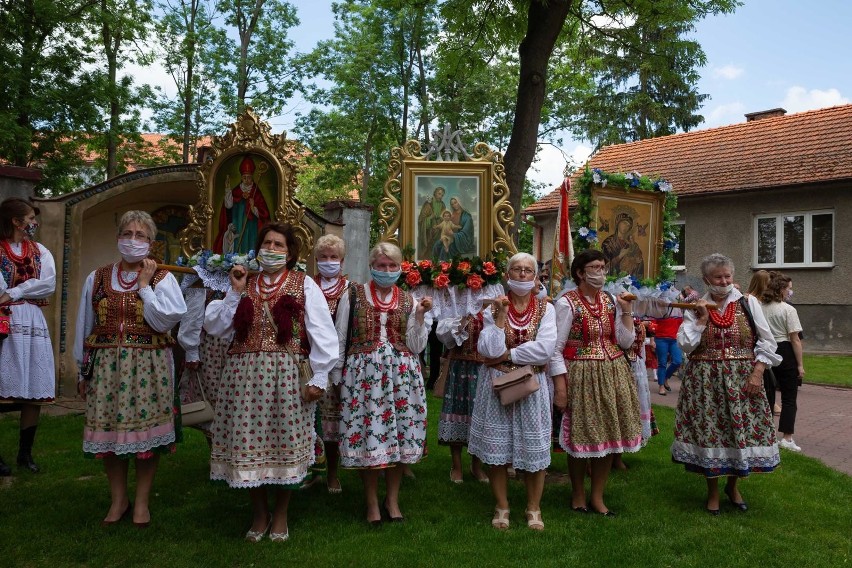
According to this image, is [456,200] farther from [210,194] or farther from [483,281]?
[210,194]

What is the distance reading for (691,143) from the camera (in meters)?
22.0

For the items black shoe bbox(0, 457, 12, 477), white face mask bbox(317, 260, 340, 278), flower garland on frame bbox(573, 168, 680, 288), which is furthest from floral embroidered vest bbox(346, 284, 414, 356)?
black shoe bbox(0, 457, 12, 477)

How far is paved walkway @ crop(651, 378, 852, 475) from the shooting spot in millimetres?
7805

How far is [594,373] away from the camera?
533 cm

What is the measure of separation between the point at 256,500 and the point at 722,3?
421 inches

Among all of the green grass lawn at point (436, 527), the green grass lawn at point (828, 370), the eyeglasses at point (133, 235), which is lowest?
the green grass lawn at point (436, 527)

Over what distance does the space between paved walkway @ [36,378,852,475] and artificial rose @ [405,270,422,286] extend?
4.71 meters

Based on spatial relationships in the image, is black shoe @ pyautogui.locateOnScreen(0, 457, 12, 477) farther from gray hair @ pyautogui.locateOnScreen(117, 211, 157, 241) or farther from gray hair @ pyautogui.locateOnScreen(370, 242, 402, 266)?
gray hair @ pyautogui.locateOnScreen(370, 242, 402, 266)

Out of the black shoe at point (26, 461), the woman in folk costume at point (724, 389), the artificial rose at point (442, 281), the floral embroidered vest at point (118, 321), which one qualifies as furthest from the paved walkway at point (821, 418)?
the floral embroidered vest at point (118, 321)

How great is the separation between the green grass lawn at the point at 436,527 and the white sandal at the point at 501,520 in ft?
0.27

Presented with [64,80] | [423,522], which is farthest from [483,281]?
[64,80]

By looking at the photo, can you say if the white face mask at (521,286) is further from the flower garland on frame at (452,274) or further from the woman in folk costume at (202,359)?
the woman in folk costume at (202,359)

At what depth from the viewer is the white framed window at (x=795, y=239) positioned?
1797cm

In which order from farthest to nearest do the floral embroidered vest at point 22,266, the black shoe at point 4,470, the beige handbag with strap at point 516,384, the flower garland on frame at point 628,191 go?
the flower garland on frame at point 628,191
the black shoe at point 4,470
the floral embroidered vest at point 22,266
the beige handbag with strap at point 516,384
